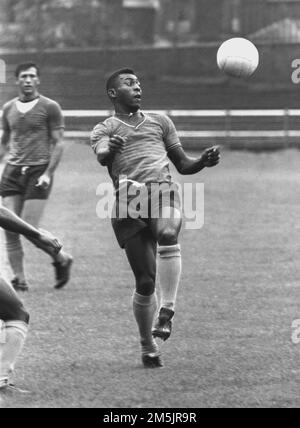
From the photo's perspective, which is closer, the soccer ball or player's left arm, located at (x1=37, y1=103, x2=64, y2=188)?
the soccer ball

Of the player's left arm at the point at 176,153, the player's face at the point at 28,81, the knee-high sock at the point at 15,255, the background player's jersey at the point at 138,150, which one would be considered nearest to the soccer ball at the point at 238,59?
the player's left arm at the point at 176,153

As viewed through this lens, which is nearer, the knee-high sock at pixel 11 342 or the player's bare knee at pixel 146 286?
the knee-high sock at pixel 11 342

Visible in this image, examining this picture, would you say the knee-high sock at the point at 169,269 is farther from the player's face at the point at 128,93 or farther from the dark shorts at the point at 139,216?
the player's face at the point at 128,93

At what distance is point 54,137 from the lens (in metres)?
10.9

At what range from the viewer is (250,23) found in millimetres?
33531

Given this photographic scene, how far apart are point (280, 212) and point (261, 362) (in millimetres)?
9901

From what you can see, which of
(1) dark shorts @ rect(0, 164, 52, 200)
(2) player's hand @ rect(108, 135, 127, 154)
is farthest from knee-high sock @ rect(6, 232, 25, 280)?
(2) player's hand @ rect(108, 135, 127, 154)

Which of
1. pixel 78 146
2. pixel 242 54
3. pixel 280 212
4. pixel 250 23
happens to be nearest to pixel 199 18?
pixel 250 23

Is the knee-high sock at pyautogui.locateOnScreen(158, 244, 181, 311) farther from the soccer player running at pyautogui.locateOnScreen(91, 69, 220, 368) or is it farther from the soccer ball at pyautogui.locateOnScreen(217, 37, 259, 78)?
the soccer ball at pyautogui.locateOnScreen(217, 37, 259, 78)

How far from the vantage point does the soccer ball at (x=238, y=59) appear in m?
A: 8.36

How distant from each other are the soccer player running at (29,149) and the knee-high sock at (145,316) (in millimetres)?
3280

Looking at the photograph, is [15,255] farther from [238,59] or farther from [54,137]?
[238,59]

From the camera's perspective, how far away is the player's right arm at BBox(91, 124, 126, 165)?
7.07 meters
